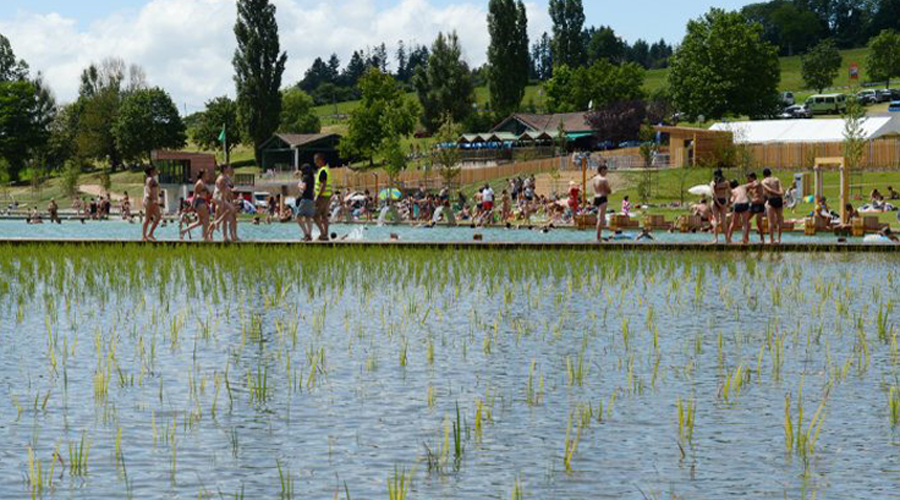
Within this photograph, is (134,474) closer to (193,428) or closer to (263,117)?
(193,428)

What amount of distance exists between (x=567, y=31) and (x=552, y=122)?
2434 cm

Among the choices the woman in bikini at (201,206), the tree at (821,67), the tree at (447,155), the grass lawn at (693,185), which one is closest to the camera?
the woman in bikini at (201,206)

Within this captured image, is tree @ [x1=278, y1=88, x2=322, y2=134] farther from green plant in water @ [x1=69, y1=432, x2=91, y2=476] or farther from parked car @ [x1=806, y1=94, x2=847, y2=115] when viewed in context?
green plant in water @ [x1=69, y1=432, x2=91, y2=476]

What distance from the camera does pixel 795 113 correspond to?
10281cm

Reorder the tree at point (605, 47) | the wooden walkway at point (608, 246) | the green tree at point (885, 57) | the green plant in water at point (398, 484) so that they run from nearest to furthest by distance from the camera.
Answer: the green plant in water at point (398, 484)
the wooden walkway at point (608, 246)
the green tree at point (885, 57)
the tree at point (605, 47)

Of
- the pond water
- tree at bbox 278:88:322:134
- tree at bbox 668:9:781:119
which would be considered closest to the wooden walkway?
the pond water

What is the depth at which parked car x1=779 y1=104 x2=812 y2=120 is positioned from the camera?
9962cm

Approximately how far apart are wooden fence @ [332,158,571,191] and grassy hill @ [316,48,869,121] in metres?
64.2

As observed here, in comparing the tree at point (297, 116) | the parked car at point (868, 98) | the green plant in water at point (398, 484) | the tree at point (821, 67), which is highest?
the tree at point (821, 67)

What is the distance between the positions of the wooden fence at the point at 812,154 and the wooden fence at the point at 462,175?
11997 mm

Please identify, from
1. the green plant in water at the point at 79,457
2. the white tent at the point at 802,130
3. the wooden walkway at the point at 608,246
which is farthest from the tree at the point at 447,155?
the green plant in water at the point at 79,457

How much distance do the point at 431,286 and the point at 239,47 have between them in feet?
275

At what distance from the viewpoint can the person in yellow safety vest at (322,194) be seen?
80.2ft

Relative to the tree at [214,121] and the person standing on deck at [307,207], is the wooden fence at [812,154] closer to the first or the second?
the person standing on deck at [307,207]
